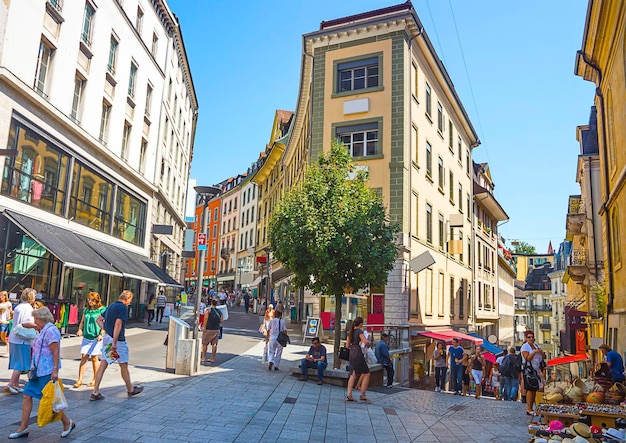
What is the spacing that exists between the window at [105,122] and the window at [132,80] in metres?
2.47

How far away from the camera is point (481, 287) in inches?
1499

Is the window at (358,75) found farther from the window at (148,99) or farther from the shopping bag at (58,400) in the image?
the shopping bag at (58,400)

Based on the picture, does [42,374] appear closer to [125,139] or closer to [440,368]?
[440,368]

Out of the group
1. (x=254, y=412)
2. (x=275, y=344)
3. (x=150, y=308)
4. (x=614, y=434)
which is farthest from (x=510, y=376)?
(x=150, y=308)

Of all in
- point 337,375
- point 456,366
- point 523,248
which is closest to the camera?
point 337,375

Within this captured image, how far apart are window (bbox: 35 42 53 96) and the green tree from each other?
936cm

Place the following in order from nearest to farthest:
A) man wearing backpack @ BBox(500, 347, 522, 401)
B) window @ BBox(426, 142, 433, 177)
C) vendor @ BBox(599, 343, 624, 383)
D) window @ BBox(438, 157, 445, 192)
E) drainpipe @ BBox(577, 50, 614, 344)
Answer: vendor @ BBox(599, 343, 624, 383) < man wearing backpack @ BBox(500, 347, 522, 401) < drainpipe @ BBox(577, 50, 614, 344) < window @ BBox(426, 142, 433, 177) < window @ BBox(438, 157, 445, 192)

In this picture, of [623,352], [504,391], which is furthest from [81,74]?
[623,352]

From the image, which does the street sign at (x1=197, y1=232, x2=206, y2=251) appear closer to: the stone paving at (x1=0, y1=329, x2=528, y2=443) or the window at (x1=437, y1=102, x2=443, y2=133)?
the stone paving at (x1=0, y1=329, x2=528, y2=443)

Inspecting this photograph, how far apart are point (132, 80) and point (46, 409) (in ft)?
73.2

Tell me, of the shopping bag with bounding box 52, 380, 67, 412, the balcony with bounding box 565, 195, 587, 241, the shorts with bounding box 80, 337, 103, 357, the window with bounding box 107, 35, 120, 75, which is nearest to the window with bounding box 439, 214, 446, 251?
the balcony with bounding box 565, 195, 587, 241

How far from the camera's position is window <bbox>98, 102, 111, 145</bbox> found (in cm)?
2198

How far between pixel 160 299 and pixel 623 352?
69.4 ft

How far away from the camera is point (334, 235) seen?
43.9 feet
